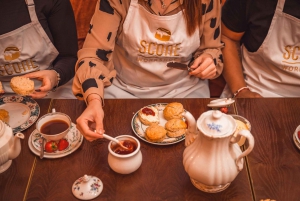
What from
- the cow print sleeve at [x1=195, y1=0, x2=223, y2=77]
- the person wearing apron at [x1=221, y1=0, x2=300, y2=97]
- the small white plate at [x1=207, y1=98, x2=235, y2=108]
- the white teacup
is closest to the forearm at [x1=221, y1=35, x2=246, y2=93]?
the person wearing apron at [x1=221, y1=0, x2=300, y2=97]

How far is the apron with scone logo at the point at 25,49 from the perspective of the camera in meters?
1.68

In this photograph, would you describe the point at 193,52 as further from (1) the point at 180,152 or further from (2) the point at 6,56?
(2) the point at 6,56

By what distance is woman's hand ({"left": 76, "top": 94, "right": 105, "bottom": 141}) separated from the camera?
1.17 metres

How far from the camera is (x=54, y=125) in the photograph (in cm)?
128

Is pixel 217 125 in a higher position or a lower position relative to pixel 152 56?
higher

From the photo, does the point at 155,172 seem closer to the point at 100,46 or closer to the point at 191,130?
the point at 191,130

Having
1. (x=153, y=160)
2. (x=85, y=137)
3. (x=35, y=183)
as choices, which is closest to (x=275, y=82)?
(x=153, y=160)

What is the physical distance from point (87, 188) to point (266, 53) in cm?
112

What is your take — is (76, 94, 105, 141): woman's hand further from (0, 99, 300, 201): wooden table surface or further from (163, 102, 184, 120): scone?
(163, 102, 184, 120): scone

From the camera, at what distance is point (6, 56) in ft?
5.60

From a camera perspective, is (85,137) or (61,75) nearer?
(85,137)

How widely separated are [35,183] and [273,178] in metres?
0.78

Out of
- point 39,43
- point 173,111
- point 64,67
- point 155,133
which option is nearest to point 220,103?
point 173,111

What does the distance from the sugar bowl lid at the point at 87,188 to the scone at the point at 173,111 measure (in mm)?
387
